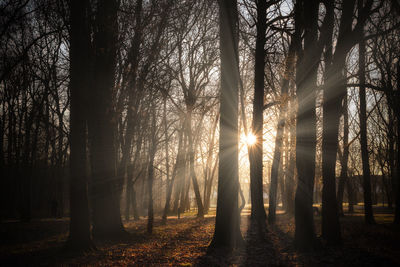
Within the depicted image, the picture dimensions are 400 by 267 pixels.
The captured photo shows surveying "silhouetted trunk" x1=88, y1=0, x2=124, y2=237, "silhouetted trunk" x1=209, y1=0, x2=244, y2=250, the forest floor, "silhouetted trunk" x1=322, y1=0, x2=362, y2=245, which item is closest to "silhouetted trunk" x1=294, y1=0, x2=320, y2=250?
"silhouetted trunk" x1=322, y1=0, x2=362, y2=245

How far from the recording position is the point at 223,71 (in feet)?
28.7

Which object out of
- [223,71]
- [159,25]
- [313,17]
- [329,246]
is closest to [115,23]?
[159,25]

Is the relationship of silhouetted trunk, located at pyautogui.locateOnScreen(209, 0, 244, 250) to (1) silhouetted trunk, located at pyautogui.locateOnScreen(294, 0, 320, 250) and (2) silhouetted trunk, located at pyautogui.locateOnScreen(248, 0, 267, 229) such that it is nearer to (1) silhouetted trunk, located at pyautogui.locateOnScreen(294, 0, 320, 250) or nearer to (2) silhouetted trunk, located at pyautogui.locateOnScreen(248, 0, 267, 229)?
(1) silhouetted trunk, located at pyautogui.locateOnScreen(294, 0, 320, 250)

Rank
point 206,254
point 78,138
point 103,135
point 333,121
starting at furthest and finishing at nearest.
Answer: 1. point 103,135
2. point 333,121
3. point 78,138
4. point 206,254

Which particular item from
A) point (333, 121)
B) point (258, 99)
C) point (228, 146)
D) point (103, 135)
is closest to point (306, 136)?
point (333, 121)

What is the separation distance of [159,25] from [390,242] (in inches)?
462

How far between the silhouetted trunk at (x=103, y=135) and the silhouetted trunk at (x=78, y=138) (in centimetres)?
208

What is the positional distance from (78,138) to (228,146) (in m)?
4.64

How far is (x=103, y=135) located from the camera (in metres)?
10.7

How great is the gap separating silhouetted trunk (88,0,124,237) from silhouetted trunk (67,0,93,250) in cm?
208

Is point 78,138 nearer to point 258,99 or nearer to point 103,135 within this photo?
point 103,135

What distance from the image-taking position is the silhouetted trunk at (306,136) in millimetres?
7853

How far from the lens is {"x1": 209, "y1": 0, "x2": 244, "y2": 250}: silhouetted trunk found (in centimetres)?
822

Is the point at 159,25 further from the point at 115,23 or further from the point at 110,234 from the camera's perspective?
Answer: the point at 110,234
